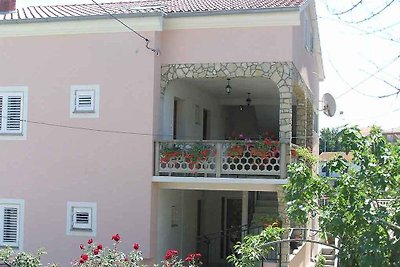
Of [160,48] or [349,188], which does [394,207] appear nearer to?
[349,188]

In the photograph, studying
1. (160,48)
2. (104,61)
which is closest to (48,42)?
(104,61)

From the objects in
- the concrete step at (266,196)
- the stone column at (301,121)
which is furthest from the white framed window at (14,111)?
the stone column at (301,121)

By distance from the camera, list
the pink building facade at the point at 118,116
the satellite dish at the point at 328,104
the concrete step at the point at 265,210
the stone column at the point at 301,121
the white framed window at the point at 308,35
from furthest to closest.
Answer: the stone column at the point at 301,121 → the satellite dish at the point at 328,104 → the concrete step at the point at 265,210 → the white framed window at the point at 308,35 → the pink building facade at the point at 118,116

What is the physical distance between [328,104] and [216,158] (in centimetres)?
631

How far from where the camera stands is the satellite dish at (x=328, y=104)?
66.2 feet

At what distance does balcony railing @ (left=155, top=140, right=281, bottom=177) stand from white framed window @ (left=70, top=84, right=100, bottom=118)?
6.61ft

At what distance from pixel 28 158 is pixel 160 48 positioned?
4729 millimetres

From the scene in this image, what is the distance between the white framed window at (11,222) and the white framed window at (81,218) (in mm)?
1536

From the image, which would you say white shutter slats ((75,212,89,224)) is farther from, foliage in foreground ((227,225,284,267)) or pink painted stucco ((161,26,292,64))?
foliage in foreground ((227,225,284,267))

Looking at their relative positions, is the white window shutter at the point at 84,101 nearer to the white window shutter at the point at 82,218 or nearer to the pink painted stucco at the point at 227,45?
the pink painted stucco at the point at 227,45

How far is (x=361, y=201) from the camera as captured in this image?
7910mm

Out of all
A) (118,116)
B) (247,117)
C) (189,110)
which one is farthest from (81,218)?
(247,117)

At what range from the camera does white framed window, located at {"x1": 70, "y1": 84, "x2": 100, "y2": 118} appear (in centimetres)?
1655

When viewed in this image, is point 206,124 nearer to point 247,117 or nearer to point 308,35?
point 247,117
